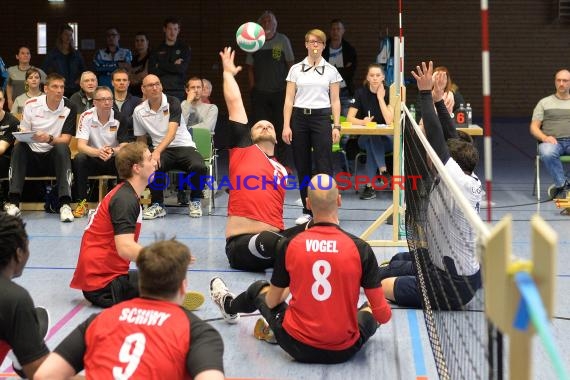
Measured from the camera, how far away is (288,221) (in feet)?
31.5

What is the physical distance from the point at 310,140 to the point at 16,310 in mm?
6134

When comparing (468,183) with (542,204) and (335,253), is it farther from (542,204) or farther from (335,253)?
(542,204)

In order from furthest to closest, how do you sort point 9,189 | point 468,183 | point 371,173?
point 371,173, point 9,189, point 468,183

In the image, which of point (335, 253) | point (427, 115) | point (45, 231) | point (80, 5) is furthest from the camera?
point (80, 5)

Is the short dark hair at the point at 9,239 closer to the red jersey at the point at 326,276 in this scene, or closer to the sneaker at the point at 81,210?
the red jersey at the point at 326,276

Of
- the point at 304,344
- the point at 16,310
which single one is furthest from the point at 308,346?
the point at 16,310

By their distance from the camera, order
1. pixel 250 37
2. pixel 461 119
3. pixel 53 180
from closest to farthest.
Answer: pixel 250 37, pixel 53 180, pixel 461 119

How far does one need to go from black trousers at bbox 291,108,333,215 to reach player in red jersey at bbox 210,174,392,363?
426 centimetres

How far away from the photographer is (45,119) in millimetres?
10109

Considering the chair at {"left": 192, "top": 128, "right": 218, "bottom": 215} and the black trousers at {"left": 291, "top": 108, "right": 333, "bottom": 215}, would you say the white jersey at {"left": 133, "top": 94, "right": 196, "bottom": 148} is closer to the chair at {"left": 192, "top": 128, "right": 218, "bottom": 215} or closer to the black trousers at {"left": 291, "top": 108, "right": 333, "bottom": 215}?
the chair at {"left": 192, "top": 128, "right": 218, "bottom": 215}

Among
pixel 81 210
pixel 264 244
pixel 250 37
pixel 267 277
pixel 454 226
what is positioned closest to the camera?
pixel 454 226

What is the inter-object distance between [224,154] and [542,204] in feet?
23.5

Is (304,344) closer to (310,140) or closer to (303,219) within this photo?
(303,219)

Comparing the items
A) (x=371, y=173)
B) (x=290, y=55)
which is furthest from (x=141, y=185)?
(x=290, y=55)
